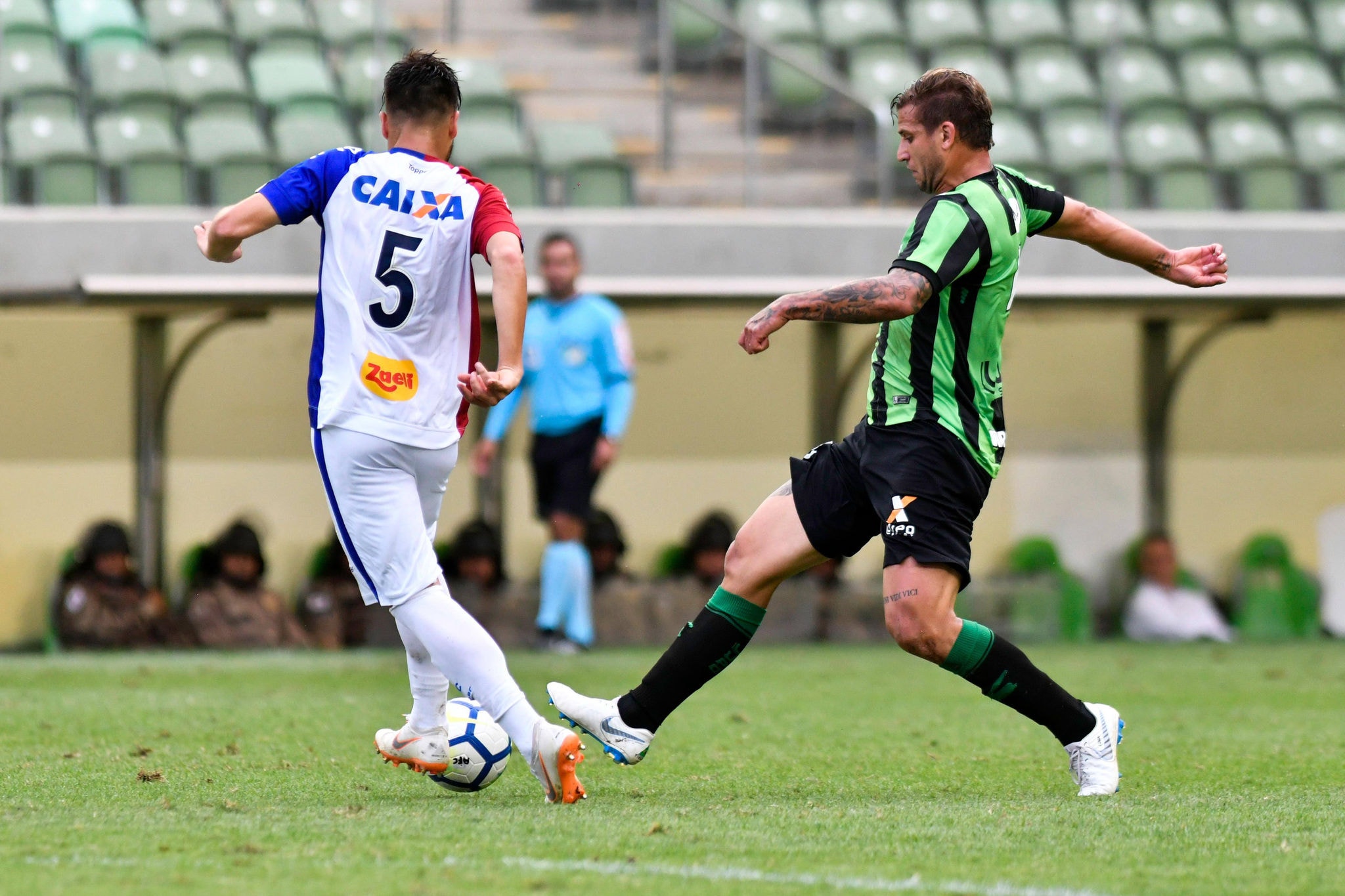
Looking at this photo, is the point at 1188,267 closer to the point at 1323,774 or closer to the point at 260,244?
the point at 1323,774

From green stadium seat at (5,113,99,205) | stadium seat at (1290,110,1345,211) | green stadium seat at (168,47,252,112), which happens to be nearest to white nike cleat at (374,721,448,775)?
green stadium seat at (5,113,99,205)

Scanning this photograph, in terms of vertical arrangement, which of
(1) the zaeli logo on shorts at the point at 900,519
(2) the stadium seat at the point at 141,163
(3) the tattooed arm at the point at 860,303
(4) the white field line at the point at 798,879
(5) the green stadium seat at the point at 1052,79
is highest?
(5) the green stadium seat at the point at 1052,79

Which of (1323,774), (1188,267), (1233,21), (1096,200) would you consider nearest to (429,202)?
(1188,267)

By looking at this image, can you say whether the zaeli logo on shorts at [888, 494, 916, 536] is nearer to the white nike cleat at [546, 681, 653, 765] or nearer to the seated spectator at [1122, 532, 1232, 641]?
the white nike cleat at [546, 681, 653, 765]

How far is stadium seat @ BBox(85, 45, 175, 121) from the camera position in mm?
11781

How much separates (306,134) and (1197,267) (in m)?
7.65

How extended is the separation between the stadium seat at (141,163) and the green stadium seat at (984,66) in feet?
18.5

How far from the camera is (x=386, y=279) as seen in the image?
14.9ft

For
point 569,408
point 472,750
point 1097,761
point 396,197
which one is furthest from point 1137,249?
point 569,408

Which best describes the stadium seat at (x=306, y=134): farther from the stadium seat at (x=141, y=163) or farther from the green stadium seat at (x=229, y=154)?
the stadium seat at (x=141, y=163)

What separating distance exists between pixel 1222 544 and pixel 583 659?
5424 millimetres

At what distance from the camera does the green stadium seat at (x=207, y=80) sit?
12031 mm

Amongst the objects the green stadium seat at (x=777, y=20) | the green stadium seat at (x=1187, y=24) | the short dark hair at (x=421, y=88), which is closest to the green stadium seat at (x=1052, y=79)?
the green stadium seat at (x=1187, y=24)

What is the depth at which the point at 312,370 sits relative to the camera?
4625 mm
